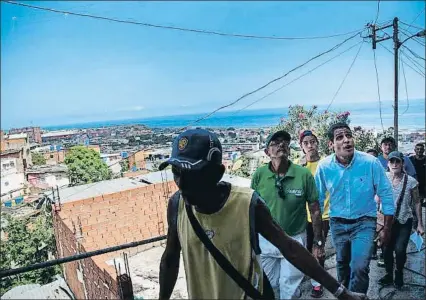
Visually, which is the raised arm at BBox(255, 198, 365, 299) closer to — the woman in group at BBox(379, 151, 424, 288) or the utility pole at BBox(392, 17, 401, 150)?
the woman in group at BBox(379, 151, 424, 288)

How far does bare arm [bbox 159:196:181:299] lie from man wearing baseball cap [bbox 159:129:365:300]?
0.07 m

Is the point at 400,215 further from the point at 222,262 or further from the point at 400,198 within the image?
the point at 222,262

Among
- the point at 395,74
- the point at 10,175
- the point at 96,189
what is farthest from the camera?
the point at 10,175

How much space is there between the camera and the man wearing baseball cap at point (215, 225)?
3.29ft

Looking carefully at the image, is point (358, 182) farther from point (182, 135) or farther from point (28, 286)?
point (28, 286)

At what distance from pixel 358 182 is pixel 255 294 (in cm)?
167

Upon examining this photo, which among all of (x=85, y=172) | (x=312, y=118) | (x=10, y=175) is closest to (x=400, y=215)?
(x=312, y=118)

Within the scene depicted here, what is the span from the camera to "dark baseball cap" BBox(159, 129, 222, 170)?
3.22 feet

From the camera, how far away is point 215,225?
3.39 feet

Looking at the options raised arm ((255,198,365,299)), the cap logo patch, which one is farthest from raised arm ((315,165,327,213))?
the cap logo patch

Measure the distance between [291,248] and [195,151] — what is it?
1.53ft

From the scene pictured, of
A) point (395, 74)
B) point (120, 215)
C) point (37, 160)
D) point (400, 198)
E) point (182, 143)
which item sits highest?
point (395, 74)

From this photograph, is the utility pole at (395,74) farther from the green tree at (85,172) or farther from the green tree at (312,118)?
the green tree at (85,172)

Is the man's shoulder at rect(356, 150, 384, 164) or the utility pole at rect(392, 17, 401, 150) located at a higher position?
the utility pole at rect(392, 17, 401, 150)
